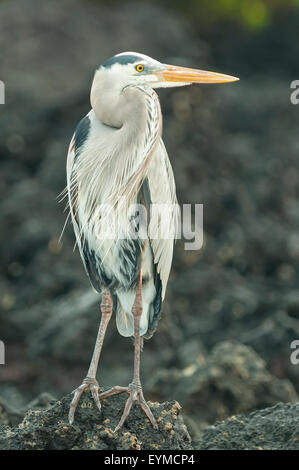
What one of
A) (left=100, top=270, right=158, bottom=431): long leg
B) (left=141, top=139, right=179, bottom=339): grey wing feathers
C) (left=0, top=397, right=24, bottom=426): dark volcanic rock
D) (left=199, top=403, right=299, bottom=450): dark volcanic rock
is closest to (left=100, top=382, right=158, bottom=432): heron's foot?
(left=100, top=270, right=158, bottom=431): long leg

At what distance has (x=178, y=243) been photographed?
7.84 meters

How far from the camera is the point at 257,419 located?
3586 millimetres

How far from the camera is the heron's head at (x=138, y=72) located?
363 cm

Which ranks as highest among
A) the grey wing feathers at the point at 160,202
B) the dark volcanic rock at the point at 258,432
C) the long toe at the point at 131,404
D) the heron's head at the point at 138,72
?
the heron's head at the point at 138,72

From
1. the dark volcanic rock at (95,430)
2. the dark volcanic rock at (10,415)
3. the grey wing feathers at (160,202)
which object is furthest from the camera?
the dark volcanic rock at (10,415)

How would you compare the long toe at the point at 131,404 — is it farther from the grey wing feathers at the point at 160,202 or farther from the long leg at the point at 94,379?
the grey wing feathers at the point at 160,202

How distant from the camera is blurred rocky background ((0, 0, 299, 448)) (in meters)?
6.00

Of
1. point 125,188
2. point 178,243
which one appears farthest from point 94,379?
point 178,243

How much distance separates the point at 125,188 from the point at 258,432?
1.22 m

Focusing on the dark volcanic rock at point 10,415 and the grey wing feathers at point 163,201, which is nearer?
the grey wing feathers at point 163,201

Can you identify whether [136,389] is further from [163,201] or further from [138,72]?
[138,72]

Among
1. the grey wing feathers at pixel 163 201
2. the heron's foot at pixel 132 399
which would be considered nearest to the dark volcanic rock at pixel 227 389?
the grey wing feathers at pixel 163 201

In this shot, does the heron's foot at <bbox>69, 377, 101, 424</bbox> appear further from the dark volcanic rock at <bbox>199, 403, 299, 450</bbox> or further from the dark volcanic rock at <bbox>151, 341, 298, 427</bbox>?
the dark volcanic rock at <bbox>151, 341, 298, 427</bbox>

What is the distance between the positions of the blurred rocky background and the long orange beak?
195 centimetres
